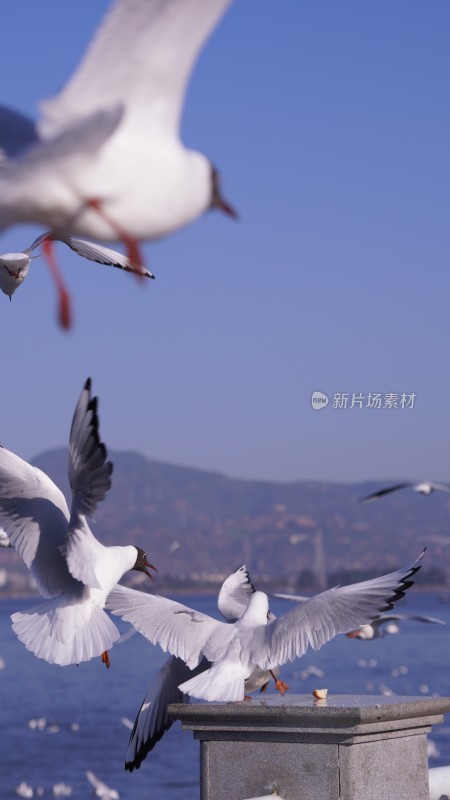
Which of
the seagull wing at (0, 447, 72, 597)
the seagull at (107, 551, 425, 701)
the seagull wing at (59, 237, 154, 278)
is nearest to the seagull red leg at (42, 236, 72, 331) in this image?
the seagull wing at (59, 237, 154, 278)

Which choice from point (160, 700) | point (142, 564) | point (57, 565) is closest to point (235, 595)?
point (160, 700)

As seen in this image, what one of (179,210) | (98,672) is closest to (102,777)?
(179,210)

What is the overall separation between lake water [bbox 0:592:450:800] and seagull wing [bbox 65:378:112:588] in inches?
767

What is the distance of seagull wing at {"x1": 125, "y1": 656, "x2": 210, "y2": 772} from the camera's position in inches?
224

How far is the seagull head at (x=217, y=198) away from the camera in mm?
1276

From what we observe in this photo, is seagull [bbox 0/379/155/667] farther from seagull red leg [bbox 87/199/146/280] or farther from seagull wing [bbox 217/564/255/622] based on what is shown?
seagull red leg [bbox 87/199/146/280]

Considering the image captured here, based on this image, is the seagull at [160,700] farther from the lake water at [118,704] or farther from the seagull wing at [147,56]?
the lake water at [118,704]

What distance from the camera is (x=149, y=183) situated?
46.4 inches

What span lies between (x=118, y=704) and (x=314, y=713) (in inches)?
1653

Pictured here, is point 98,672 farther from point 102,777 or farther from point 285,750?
point 285,750

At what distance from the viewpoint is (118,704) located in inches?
1778

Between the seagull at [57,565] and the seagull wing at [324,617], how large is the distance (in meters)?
0.84

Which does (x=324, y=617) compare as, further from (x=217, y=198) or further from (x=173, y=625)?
(x=217, y=198)

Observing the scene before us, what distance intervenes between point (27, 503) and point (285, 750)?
140 cm
